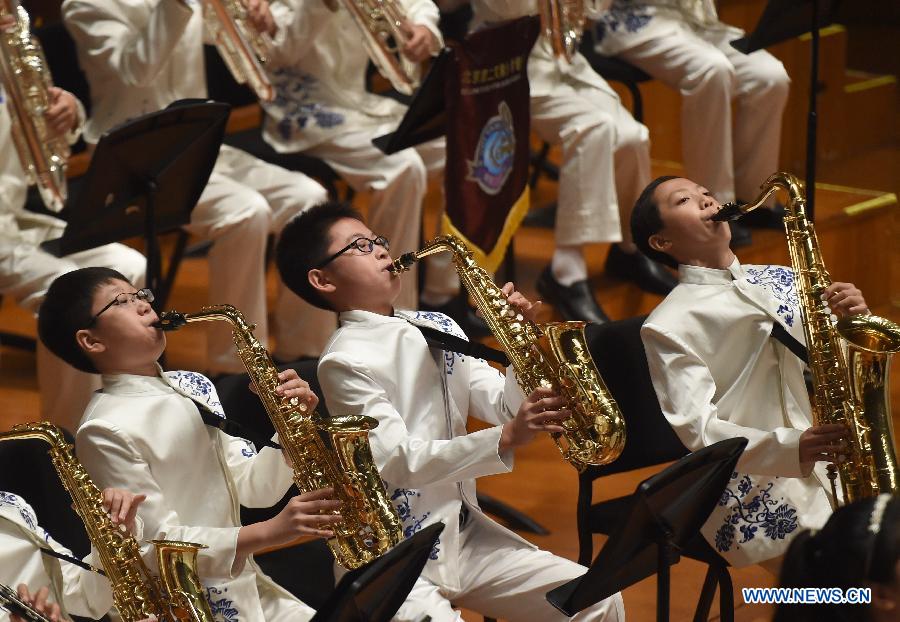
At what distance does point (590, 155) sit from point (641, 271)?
475 millimetres

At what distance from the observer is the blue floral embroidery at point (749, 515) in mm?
3096

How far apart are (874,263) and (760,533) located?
282 cm

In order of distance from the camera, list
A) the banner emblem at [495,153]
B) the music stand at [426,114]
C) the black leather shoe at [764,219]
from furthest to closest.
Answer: the black leather shoe at [764,219]
the banner emblem at [495,153]
the music stand at [426,114]

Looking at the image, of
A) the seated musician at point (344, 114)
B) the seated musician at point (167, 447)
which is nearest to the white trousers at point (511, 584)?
the seated musician at point (167, 447)

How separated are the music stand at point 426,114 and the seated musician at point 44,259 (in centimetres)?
85

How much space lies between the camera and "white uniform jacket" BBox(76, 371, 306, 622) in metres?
2.74

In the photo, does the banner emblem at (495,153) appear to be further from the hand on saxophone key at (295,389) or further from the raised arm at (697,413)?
the hand on saxophone key at (295,389)

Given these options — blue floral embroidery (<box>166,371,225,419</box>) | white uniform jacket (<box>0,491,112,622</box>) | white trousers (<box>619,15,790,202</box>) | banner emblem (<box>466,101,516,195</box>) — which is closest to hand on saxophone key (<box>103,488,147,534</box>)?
white uniform jacket (<box>0,491,112,622</box>)

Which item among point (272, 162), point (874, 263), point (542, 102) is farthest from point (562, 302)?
point (874, 263)

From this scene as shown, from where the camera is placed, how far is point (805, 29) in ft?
15.9

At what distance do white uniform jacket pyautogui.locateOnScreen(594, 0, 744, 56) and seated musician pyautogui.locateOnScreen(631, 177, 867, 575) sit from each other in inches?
86.0

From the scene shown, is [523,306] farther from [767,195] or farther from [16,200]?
[16,200]

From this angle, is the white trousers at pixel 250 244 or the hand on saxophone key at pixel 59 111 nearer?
the hand on saxophone key at pixel 59 111

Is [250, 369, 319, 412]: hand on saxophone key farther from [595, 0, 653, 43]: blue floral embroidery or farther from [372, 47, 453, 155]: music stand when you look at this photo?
[595, 0, 653, 43]: blue floral embroidery
